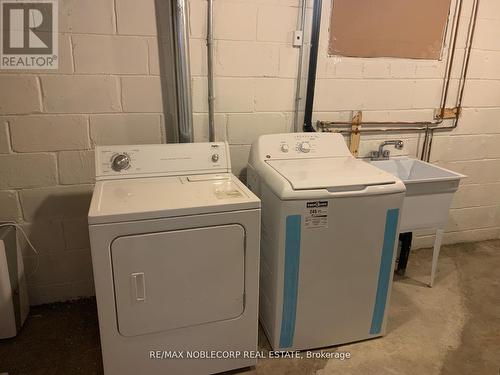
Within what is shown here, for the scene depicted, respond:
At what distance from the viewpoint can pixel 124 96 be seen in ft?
6.51

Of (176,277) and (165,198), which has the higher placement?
(165,198)

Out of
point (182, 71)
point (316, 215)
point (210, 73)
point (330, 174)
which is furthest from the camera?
point (210, 73)

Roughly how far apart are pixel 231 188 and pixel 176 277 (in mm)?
460

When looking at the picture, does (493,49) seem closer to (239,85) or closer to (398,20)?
(398,20)

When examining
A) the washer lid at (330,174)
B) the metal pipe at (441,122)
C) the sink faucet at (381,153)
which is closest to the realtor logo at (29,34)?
the washer lid at (330,174)

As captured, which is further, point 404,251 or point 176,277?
point 404,251

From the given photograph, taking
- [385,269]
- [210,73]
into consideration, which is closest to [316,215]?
[385,269]

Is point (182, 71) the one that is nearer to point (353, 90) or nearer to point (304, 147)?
point (304, 147)

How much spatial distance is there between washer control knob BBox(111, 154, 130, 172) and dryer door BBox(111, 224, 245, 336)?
0.52 meters

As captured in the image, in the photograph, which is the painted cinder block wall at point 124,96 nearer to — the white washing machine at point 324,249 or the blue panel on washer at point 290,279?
the white washing machine at point 324,249

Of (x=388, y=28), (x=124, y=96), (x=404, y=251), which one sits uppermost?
(x=388, y=28)

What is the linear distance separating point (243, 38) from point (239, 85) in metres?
0.26

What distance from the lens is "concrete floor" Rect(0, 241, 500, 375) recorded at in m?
1.74

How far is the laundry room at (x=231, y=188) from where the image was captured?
4.95 ft
